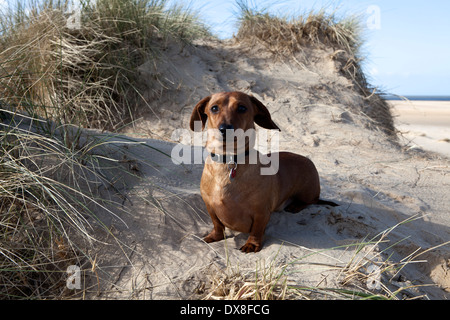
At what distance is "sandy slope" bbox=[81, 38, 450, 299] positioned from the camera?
7.82 ft

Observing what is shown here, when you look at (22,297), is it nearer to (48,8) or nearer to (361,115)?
(48,8)

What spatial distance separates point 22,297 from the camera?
7.50 ft

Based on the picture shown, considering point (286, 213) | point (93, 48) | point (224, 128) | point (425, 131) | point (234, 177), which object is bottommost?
point (425, 131)

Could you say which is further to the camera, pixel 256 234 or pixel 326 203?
pixel 326 203

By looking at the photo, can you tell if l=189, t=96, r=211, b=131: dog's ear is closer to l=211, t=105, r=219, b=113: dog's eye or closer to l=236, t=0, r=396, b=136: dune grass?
l=211, t=105, r=219, b=113: dog's eye

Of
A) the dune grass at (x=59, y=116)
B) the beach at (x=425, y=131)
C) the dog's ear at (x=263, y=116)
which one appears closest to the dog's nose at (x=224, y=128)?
the dog's ear at (x=263, y=116)

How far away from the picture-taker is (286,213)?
3242mm

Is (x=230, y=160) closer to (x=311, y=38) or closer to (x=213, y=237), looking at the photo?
(x=213, y=237)

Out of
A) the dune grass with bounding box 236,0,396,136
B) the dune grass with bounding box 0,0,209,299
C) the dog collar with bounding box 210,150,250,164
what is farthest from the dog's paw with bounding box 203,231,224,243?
the dune grass with bounding box 236,0,396,136

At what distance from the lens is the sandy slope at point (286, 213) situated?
238cm

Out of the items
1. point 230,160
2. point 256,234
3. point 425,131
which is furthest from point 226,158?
point 425,131

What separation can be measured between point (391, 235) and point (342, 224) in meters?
0.44

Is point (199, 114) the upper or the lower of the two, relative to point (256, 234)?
upper
